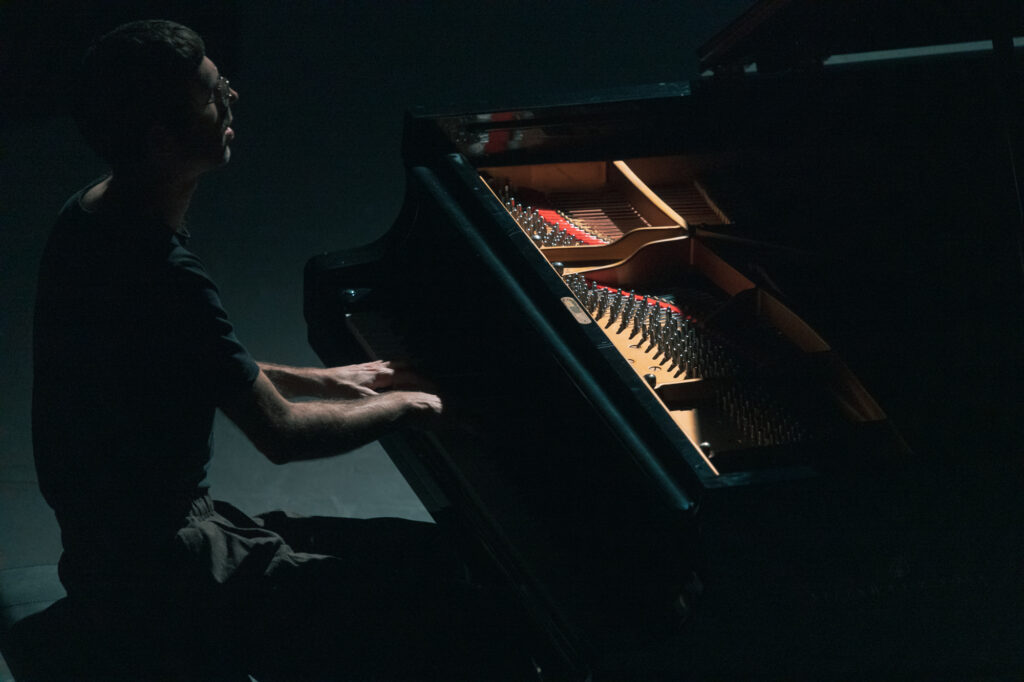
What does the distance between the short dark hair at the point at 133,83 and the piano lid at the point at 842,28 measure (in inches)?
56.5

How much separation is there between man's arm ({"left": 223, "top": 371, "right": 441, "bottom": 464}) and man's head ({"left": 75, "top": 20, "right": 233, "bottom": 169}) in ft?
1.49

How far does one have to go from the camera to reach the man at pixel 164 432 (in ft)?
4.77

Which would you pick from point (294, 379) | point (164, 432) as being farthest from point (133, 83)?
point (294, 379)

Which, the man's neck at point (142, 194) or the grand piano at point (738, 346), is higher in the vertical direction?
the man's neck at point (142, 194)

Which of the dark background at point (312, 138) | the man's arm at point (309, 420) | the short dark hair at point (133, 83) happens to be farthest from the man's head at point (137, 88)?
the dark background at point (312, 138)

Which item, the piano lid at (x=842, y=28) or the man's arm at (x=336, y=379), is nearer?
the man's arm at (x=336, y=379)

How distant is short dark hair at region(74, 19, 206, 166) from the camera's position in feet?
4.92

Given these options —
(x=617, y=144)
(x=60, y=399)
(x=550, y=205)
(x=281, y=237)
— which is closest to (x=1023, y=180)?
(x=617, y=144)

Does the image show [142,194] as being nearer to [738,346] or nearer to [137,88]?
[137,88]

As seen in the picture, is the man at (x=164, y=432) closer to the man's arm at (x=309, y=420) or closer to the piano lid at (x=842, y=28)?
the man's arm at (x=309, y=420)

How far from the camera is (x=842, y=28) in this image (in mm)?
2250

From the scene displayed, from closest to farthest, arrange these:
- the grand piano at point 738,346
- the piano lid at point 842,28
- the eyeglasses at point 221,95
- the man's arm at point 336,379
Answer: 1. the grand piano at point 738,346
2. the eyeglasses at point 221,95
3. the man's arm at point 336,379
4. the piano lid at point 842,28

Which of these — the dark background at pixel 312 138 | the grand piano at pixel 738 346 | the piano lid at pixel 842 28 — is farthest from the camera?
the dark background at pixel 312 138

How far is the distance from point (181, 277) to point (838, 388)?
48.4 inches
